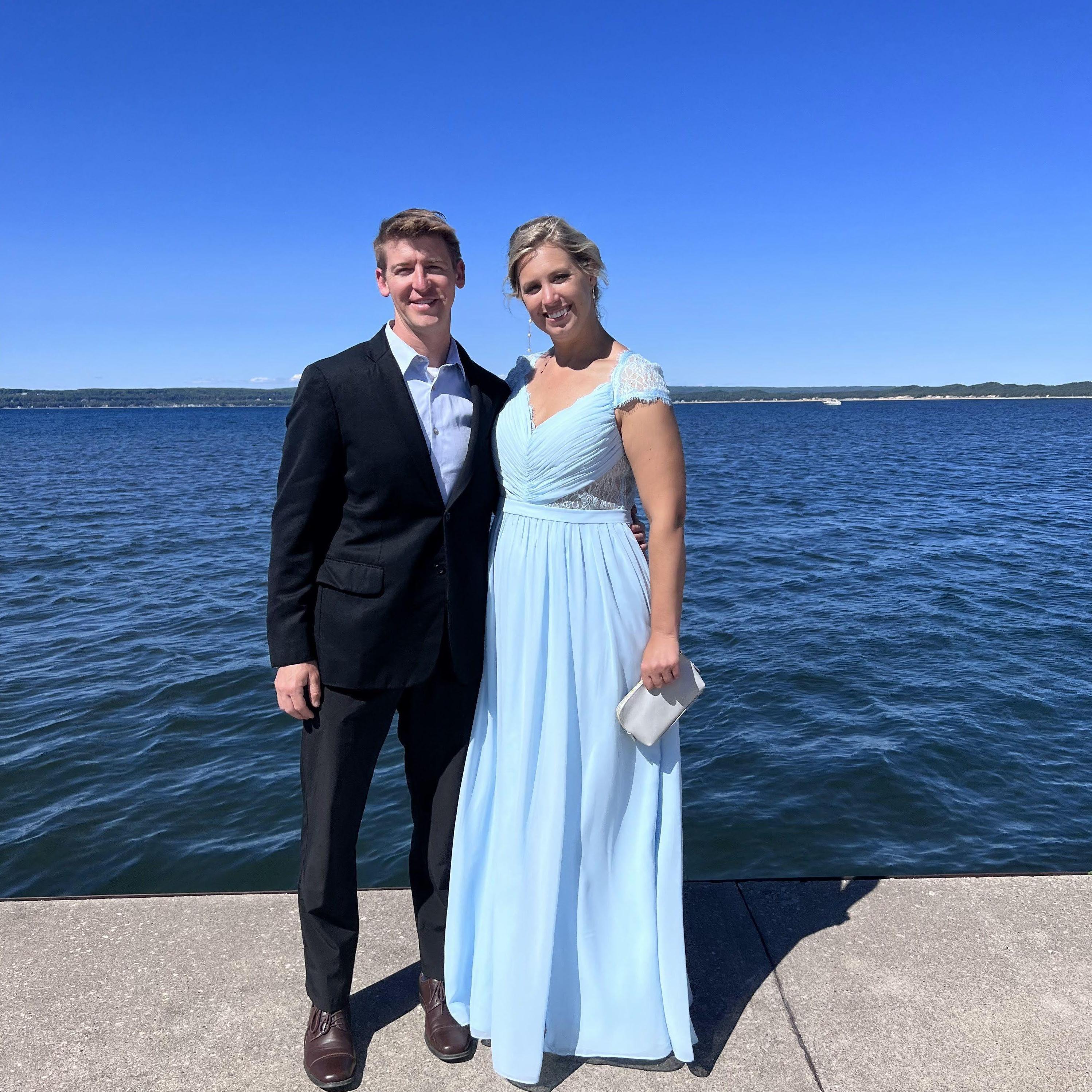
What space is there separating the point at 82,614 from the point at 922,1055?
12175 mm

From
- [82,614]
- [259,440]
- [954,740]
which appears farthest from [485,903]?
[259,440]

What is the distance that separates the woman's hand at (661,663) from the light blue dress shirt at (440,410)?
2.35 feet

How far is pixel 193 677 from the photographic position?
9492mm

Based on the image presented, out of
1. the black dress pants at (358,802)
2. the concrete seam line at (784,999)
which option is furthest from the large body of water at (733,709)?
the black dress pants at (358,802)

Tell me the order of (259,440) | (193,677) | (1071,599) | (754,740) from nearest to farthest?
(754,740) < (193,677) < (1071,599) < (259,440)

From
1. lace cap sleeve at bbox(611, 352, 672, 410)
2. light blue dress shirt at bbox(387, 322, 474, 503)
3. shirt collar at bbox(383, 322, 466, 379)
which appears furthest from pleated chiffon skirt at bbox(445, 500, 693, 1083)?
shirt collar at bbox(383, 322, 466, 379)

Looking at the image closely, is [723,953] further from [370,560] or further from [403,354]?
[403,354]

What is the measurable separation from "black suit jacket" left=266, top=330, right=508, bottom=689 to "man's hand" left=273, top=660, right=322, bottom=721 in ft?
0.08

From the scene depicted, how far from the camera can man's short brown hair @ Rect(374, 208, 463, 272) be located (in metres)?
2.42

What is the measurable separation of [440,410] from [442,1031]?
68.7 inches

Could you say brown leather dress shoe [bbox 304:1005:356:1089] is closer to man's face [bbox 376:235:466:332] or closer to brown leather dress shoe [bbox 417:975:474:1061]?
brown leather dress shoe [bbox 417:975:474:1061]

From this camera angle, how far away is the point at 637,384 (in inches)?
94.7

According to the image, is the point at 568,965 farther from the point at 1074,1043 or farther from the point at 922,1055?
the point at 1074,1043

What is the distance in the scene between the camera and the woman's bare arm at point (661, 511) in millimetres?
2406
